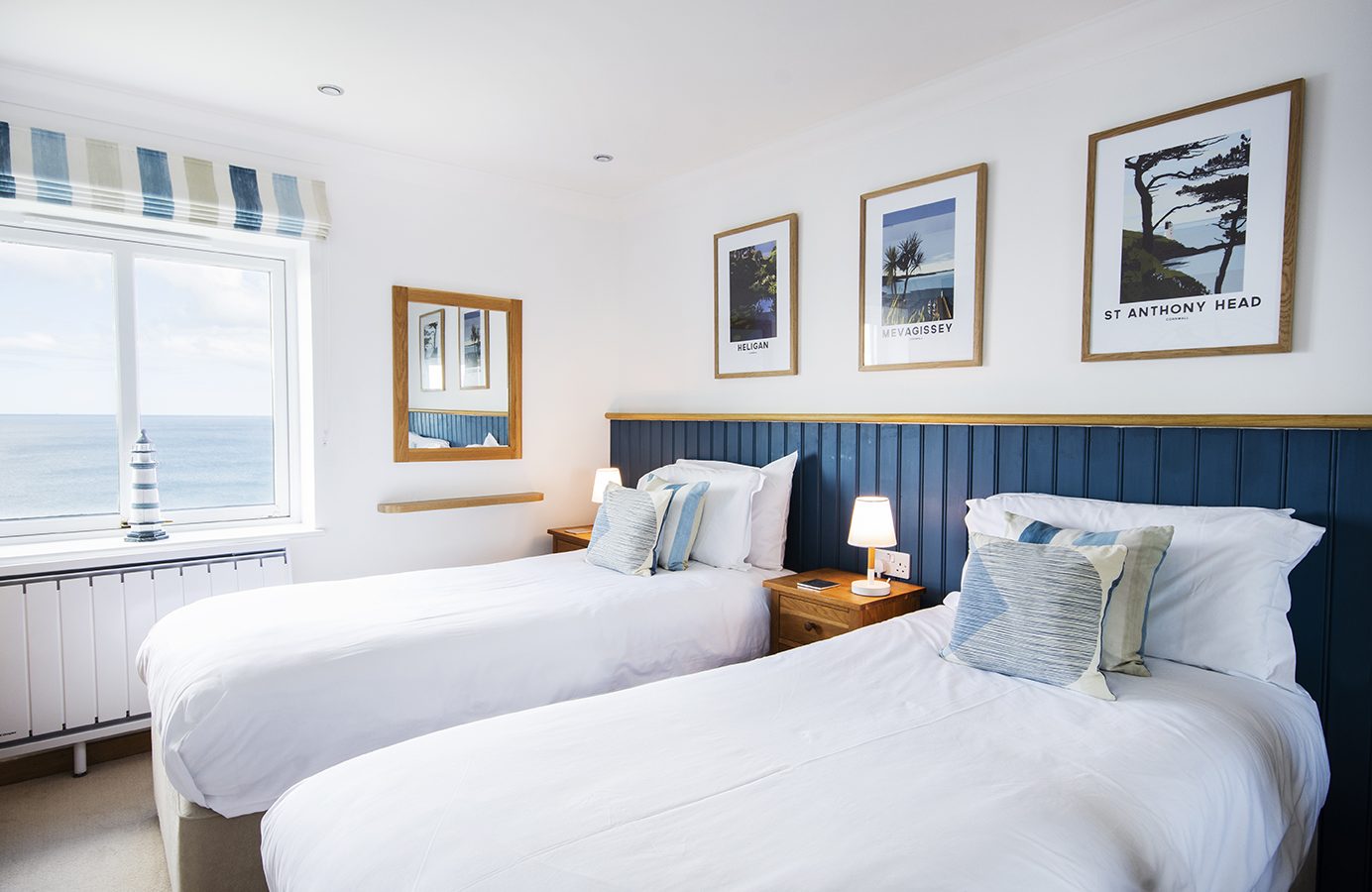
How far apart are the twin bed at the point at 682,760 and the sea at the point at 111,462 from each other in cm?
108

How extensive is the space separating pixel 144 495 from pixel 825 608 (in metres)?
2.82

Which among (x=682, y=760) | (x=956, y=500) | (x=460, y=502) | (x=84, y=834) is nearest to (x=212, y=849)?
(x=84, y=834)

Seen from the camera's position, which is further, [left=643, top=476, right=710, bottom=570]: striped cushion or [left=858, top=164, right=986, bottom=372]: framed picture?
[left=643, top=476, right=710, bottom=570]: striped cushion

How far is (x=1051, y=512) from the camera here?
7.67ft

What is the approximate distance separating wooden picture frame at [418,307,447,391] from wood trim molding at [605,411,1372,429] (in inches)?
58.2

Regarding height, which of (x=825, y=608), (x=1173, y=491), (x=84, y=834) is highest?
(x=1173, y=491)

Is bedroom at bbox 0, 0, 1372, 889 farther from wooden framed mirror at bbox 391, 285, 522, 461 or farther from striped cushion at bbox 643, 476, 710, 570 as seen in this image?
striped cushion at bbox 643, 476, 710, 570

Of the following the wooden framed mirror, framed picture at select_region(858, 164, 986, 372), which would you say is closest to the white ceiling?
framed picture at select_region(858, 164, 986, 372)

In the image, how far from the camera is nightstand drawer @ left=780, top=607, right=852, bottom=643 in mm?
2750

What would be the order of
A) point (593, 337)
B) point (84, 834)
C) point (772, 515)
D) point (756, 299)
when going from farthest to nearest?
point (593, 337), point (756, 299), point (772, 515), point (84, 834)

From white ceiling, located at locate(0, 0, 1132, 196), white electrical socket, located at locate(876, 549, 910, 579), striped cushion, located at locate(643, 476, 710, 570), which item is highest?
white ceiling, located at locate(0, 0, 1132, 196)

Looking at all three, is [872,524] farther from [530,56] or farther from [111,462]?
[111,462]

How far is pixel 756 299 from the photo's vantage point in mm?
3639

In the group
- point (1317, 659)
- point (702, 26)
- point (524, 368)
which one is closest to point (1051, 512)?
point (1317, 659)
